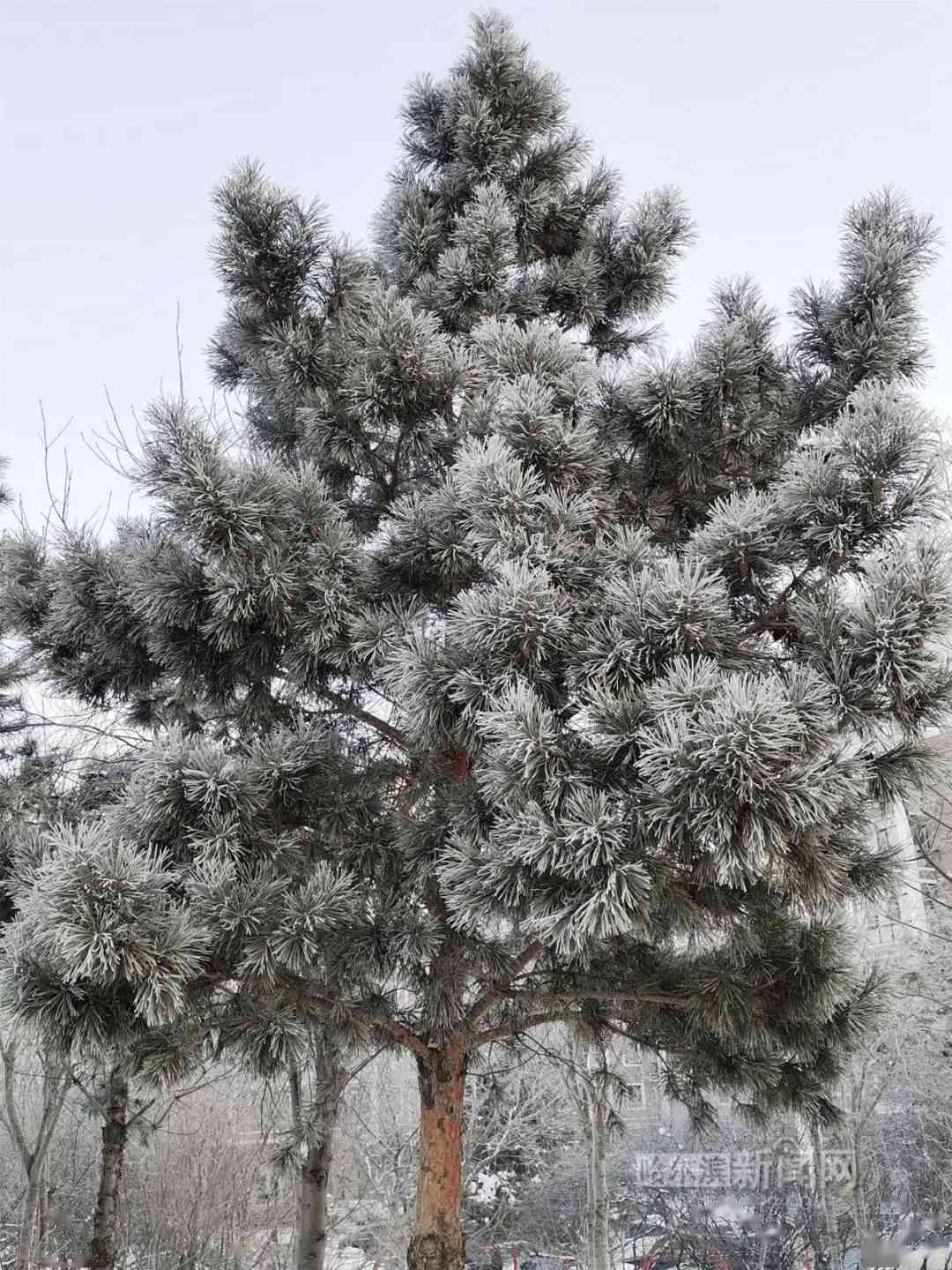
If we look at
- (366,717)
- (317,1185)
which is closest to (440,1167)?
(366,717)

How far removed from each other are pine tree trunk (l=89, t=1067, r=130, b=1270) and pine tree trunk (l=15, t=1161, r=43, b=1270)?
36cm

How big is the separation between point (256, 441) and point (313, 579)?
1.73m

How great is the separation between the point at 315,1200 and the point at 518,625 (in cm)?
441

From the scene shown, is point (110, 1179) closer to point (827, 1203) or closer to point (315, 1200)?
point (315, 1200)

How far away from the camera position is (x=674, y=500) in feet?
12.3

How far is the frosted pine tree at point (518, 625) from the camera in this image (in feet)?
7.43

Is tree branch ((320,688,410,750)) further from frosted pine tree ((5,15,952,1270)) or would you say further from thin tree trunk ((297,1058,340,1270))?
thin tree trunk ((297,1058,340,1270))

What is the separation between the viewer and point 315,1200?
5.27 metres

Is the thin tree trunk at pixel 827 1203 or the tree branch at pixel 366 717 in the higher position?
the tree branch at pixel 366 717

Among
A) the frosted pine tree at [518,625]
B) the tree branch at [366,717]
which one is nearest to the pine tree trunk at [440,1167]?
→ the frosted pine tree at [518,625]

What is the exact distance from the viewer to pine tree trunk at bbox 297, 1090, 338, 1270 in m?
5.09

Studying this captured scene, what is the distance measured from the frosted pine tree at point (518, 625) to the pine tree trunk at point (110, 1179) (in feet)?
8.01

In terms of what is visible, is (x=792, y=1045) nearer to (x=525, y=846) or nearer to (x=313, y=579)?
(x=525, y=846)

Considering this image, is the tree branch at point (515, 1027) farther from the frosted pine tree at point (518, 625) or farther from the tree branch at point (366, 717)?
the tree branch at point (366, 717)
